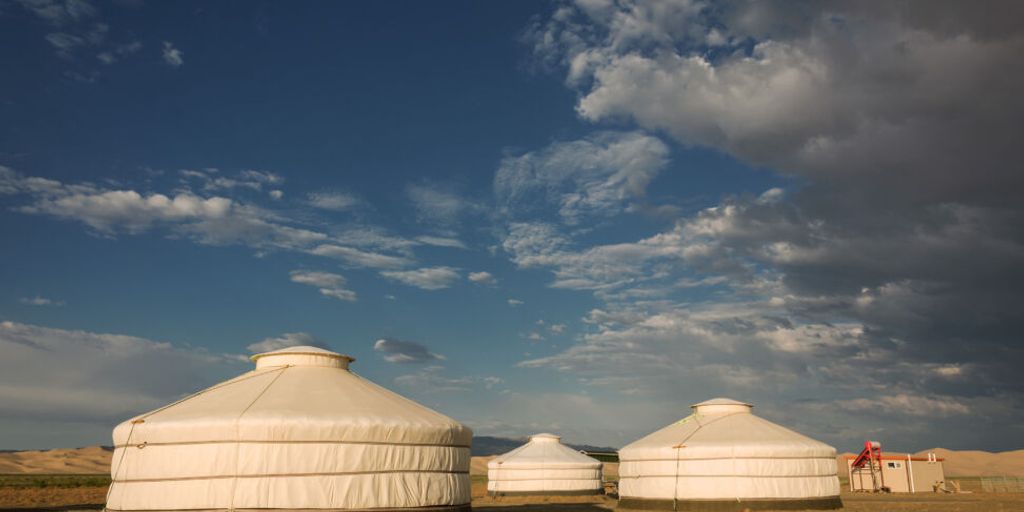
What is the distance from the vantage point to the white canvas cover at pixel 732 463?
21.5 m

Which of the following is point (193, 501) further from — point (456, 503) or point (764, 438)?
point (764, 438)

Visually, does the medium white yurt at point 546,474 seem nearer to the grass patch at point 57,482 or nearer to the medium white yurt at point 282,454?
the medium white yurt at point 282,454

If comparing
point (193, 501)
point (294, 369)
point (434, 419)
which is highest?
point (294, 369)

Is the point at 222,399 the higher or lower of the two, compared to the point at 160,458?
higher

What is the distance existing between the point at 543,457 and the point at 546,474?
1017 millimetres

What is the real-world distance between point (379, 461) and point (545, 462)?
25128 millimetres

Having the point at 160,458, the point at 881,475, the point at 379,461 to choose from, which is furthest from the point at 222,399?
the point at 881,475

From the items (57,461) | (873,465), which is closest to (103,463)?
(57,461)

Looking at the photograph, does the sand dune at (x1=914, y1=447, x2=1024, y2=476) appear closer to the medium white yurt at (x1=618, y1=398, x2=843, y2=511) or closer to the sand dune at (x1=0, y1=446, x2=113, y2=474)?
the medium white yurt at (x1=618, y1=398, x2=843, y2=511)

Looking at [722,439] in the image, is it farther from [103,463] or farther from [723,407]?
[103,463]

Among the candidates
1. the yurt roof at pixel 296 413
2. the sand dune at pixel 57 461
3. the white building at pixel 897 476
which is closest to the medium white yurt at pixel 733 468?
the yurt roof at pixel 296 413

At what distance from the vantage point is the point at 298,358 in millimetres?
16031

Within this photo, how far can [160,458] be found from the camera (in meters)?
13.2

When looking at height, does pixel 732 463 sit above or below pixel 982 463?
below
